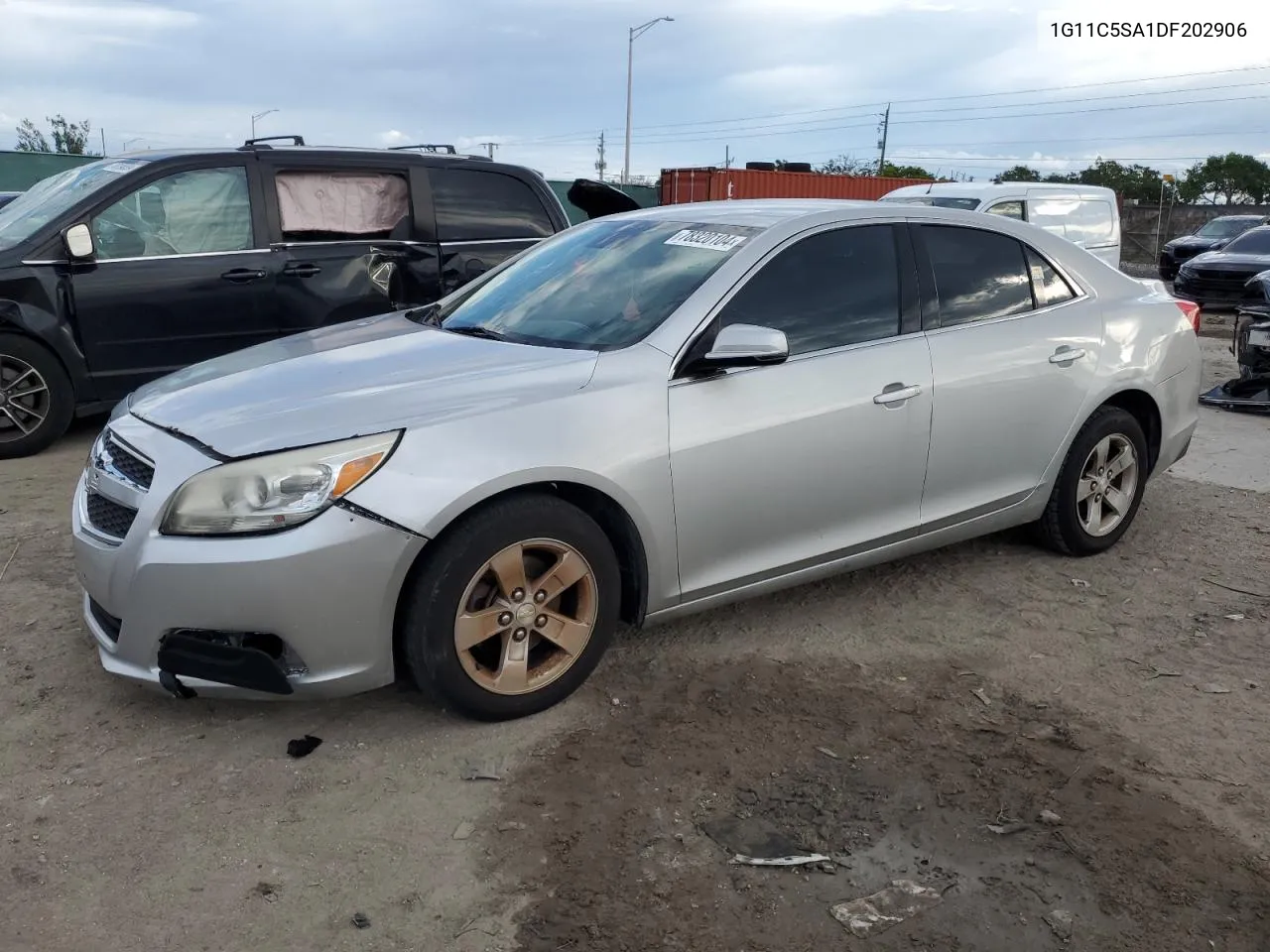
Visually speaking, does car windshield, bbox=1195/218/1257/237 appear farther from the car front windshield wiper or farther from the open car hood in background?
the car front windshield wiper

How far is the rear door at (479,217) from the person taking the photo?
7.52 meters

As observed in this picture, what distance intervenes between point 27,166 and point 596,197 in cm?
2028

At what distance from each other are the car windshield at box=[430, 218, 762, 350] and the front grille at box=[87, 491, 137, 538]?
54.8 inches

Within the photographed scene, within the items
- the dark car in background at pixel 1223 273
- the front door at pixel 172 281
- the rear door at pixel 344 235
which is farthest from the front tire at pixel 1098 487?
the dark car in background at pixel 1223 273

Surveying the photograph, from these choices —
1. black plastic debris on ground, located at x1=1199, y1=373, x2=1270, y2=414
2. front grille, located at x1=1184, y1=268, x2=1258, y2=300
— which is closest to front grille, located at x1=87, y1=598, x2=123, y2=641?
black plastic debris on ground, located at x1=1199, y1=373, x2=1270, y2=414

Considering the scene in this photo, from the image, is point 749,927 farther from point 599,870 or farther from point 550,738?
point 550,738

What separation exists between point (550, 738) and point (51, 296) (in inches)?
191

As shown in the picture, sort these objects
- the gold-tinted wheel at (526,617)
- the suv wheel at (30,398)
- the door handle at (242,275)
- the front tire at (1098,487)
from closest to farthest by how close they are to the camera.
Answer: the gold-tinted wheel at (526,617), the front tire at (1098,487), the suv wheel at (30,398), the door handle at (242,275)

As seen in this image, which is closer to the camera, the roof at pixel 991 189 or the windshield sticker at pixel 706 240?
the windshield sticker at pixel 706 240

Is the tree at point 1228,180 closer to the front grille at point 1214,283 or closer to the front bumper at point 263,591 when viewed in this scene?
the front grille at point 1214,283

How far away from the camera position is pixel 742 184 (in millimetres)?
26656

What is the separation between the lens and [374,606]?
3.08 metres

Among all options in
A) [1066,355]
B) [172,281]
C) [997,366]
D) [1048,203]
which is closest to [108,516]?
[997,366]

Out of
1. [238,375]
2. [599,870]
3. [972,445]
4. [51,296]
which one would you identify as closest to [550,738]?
[599,870]
